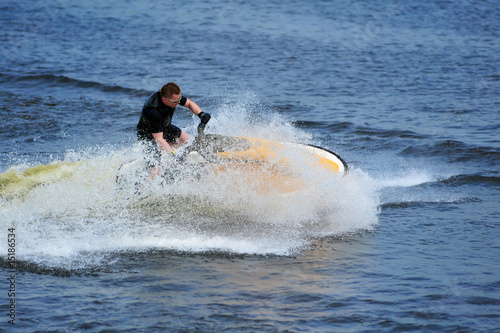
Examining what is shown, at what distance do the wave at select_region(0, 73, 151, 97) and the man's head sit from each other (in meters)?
9.06

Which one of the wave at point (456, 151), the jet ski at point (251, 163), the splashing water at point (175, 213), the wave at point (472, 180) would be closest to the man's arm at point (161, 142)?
the jet ski at point (251, 163)

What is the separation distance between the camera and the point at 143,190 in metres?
9.25

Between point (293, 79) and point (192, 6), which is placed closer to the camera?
point (293, 79)

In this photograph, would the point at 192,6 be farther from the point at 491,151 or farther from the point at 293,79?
the point at 491,151

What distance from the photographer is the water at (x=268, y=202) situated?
6.34m

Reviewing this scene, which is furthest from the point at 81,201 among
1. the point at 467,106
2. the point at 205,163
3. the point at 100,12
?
the point at 100,12

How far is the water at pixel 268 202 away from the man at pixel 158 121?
26.7 inches

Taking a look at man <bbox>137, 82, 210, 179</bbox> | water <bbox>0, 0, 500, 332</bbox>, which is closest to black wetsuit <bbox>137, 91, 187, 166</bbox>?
man <bbox>137, 82, 210, 179</bbox>

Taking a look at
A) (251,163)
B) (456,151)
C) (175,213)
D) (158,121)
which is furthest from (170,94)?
(456,151)

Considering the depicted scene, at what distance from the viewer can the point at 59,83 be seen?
Answer: 18.8 meters

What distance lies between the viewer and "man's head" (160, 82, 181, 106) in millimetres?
8586

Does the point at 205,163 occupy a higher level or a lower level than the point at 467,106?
lower

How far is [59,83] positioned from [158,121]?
37.1ft

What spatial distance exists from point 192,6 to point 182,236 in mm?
24823
